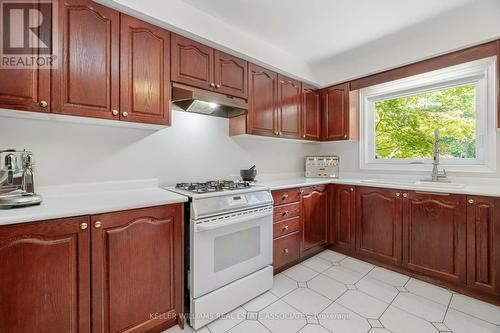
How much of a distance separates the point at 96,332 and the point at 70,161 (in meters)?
1.09

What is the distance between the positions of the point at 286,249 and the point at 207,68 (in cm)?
185

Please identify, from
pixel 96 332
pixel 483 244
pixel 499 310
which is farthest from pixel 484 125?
pixel 96 332

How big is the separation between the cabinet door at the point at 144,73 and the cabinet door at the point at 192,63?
63 millimetres

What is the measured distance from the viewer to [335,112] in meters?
2.98

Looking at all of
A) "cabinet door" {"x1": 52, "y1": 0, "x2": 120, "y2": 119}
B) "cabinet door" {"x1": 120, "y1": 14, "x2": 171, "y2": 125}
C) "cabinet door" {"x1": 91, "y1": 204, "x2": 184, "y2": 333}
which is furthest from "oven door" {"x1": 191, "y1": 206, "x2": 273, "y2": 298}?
"cabinet door" {"x1": 52, "y1": 0, "x2": 120, "y2": 119}

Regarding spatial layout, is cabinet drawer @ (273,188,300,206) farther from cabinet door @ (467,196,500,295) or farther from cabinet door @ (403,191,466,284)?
cabinet door @ (467,196,500,295)

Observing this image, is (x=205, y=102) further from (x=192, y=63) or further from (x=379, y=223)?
(x=379, y=223)

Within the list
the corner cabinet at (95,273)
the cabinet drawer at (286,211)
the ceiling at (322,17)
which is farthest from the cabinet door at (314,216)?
the ceiling at (322,17)

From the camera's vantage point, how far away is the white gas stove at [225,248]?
4.96ft

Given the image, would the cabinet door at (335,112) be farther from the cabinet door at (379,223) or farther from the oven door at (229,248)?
the oven door at (229,248)

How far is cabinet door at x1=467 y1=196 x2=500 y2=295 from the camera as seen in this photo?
171cm

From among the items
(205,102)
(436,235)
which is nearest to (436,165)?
(436,235)

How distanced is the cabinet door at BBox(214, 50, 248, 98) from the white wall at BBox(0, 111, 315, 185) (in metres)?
0.37

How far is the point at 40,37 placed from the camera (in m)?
1.24
